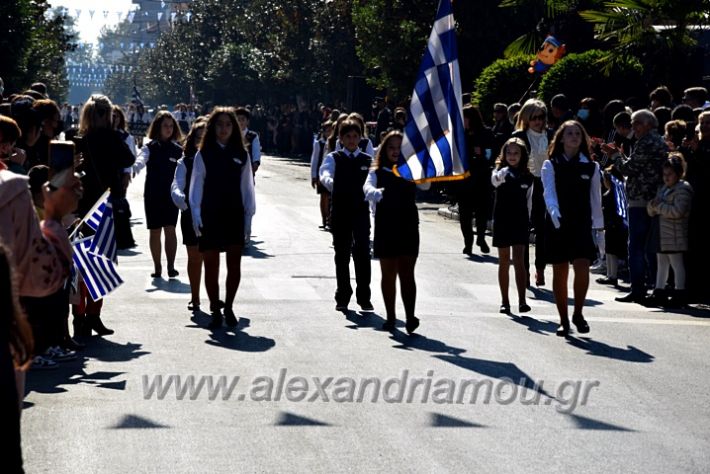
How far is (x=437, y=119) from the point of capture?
11.6 m

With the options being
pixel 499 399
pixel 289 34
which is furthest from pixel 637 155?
pixel 289 34

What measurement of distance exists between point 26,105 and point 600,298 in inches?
236

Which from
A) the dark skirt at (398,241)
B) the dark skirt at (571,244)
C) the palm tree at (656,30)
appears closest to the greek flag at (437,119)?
the dark skirt at (398,241)

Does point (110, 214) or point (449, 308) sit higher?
point (110, 214)

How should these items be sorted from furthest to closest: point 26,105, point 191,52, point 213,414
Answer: point 191,52
point 26,105
point 213,414

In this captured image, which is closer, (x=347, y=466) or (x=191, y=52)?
(x=347, y=466)

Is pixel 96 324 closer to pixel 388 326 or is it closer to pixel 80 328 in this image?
pixel 80 328

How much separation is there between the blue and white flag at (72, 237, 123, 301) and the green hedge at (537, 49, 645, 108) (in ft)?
41.0

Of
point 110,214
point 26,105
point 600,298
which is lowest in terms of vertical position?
point 600,298

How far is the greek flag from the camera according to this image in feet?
37.8

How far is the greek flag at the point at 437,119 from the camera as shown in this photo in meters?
11.5

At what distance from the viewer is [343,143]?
43.2ft

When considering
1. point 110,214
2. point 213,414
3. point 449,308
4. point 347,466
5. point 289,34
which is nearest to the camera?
point 347,466

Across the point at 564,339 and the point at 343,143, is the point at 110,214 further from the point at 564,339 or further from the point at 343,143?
the point at 564,339
